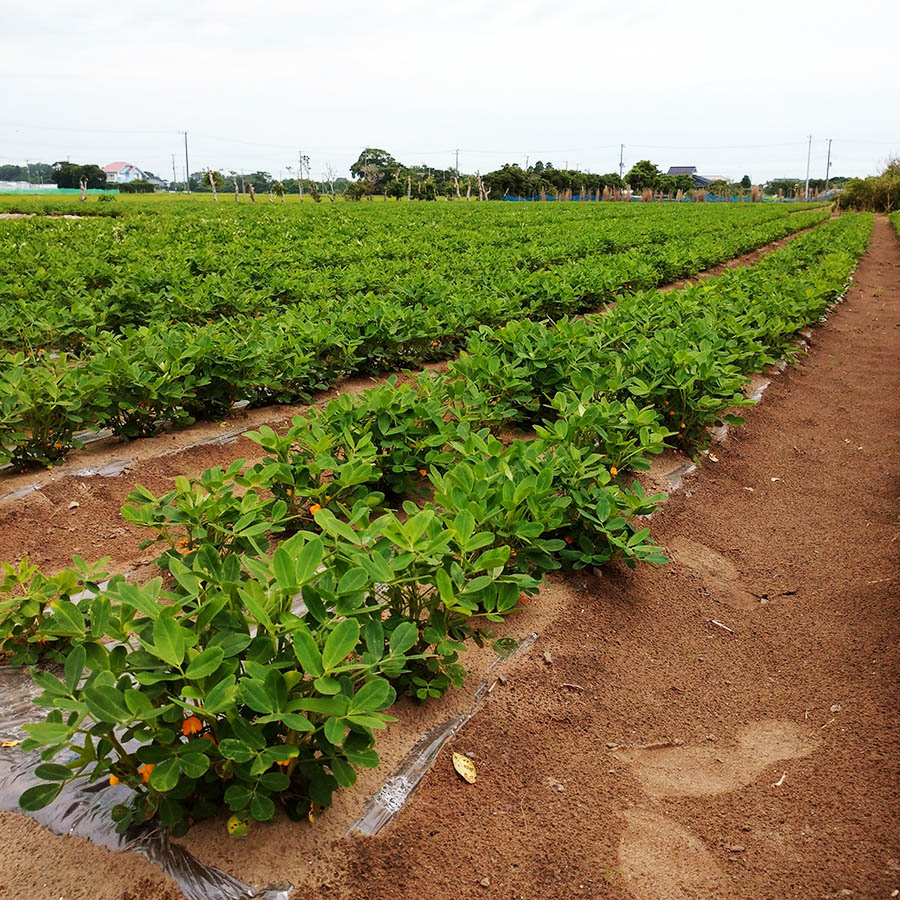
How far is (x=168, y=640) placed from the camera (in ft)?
4.74

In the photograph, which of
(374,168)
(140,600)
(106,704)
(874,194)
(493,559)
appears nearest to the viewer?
(106,704)

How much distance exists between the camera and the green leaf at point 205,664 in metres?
1.44

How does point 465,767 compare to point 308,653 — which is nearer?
point 308,653

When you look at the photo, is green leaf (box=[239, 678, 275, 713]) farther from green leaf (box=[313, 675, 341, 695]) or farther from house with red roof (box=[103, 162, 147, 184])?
house with red roof (box=[103, 162, 147, 184])

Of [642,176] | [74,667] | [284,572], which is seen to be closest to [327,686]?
[284,572]

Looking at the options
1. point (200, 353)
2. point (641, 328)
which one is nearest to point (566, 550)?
point (200, 353)

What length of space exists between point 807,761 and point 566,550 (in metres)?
1.08

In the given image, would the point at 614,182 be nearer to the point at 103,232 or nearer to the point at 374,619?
the point at 103,232

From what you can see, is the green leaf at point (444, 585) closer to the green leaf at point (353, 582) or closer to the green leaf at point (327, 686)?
the green leaf at point (353, 582)

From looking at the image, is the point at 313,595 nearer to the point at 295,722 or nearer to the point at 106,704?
the point at 295,722

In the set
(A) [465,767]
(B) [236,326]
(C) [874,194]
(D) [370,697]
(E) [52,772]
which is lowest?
(A) [465,767]

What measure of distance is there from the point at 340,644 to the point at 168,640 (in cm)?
35

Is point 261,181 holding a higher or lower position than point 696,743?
higher

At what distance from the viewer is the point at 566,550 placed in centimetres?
284
